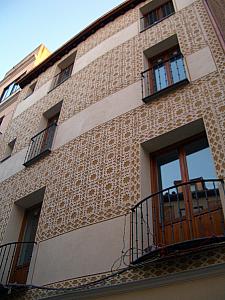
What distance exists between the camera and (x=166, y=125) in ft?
17.1

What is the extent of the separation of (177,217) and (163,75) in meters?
3.45

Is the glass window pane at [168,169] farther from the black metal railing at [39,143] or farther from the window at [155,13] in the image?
the window at [155,13]

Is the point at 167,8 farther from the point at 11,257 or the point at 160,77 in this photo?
the point at 11,257

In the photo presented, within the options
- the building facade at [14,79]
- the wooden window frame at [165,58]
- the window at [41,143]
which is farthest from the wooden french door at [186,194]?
the building facade at [14,79]

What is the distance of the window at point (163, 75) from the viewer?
6.19m

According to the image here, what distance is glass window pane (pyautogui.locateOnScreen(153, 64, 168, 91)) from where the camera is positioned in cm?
636

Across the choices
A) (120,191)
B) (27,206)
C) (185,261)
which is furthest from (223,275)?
(27,206)

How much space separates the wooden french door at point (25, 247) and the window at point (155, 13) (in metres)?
5.73

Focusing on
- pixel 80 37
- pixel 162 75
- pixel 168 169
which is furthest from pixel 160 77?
pixel 80 37

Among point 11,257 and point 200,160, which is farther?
point 11,257

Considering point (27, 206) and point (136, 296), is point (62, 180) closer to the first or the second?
point (27, 206)

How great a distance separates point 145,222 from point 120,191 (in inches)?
29.6

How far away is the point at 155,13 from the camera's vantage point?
29.6 ft

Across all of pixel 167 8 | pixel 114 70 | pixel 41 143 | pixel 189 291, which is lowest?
pixel 189 291
